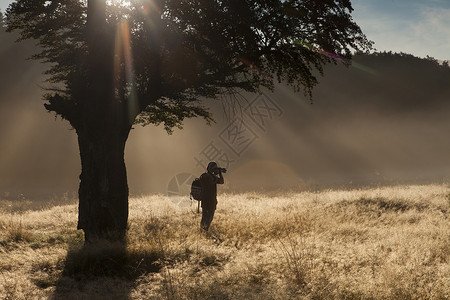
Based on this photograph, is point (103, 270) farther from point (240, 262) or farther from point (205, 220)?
point (205, 220)

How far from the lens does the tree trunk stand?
938cm

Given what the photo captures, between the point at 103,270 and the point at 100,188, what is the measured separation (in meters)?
3.05

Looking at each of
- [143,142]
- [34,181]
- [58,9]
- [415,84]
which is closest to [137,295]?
[58,9]

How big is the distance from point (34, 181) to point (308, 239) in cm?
3911

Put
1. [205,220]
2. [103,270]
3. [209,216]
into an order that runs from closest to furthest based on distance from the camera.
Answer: [103,270] < [209,216] < [205,220]

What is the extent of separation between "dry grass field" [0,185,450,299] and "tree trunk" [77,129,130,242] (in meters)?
0.68

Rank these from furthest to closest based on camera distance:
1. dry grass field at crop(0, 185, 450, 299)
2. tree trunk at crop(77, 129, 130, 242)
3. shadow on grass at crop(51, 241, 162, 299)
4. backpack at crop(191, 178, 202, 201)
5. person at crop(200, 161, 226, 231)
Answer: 1. backpack at crop(191, 178, 202, 201)
2. person at crop(200, 161, 226, 231)
3. tree trunk at crop(77, 129, 130, 242)
4. shadow on grass at crop(51, 241, 162, 299)
5. dry grass field at crop(0, 185, 450, 299)

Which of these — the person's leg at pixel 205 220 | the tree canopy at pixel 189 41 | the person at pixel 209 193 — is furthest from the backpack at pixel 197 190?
the tree canopy at pixel 189 41

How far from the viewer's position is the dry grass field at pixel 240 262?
5.57 meters

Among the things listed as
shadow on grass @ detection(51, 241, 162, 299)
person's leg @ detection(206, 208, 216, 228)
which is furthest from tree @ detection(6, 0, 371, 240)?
person's leg @ detection(206, 208, 216, 228)

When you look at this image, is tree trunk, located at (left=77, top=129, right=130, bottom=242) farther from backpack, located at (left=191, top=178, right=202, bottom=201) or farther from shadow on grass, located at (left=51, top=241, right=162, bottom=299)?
backpack, located at (left=191, top=178, right=202, bottom=201)

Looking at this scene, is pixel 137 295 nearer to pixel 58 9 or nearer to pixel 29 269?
pixel 29 269

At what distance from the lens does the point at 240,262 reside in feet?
23.0

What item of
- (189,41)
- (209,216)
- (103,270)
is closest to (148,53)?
(189,41)
